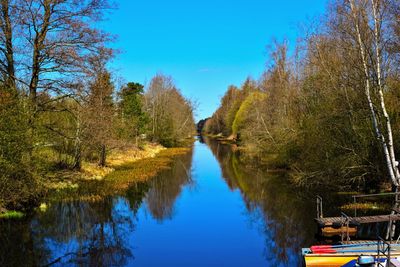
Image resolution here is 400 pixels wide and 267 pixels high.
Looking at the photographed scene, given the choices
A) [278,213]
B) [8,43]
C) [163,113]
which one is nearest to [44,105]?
[8,43]

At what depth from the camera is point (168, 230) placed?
48.1ft

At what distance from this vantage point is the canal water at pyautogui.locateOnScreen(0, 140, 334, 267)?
11359 mm

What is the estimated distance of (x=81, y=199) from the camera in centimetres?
1891

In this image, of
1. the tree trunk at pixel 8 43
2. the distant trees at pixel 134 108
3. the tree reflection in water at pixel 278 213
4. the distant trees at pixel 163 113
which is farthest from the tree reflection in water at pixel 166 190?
the distant trees at pixel 163 113

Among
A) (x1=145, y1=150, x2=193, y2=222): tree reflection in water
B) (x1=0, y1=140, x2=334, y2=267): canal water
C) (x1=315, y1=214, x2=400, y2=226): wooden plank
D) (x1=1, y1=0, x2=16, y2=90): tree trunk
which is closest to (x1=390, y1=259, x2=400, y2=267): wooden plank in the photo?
(x1=0, y1=140, x2=334, y2=267): canal water

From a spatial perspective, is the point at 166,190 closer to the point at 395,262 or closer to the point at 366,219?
the point at 366,219

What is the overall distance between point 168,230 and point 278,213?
18.0 ft

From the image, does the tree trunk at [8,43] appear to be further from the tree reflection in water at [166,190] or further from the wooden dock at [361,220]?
the wooden dock at [361,220]

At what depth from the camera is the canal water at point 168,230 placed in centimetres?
1136

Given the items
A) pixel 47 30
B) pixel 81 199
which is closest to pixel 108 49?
pixel 47 30

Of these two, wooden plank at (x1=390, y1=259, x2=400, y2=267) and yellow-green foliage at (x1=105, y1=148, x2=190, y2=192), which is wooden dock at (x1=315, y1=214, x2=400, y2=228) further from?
yellow-green foliage at (x1=105, y1=148, x2=190, y2=192)

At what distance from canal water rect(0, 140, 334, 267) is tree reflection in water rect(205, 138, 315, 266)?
35 mm

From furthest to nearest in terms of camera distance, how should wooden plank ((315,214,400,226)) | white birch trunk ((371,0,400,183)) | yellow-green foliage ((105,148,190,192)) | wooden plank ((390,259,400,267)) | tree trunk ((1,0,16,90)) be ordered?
1. yellow-green foliage ((105,148,190,192))
2. tree trunk ((1,0,16,90))
3. white birch trunk ((371,0,400,183))
4. wooden plank ((315,214,400,226))
5. wooden plank ((390,259,400,267))

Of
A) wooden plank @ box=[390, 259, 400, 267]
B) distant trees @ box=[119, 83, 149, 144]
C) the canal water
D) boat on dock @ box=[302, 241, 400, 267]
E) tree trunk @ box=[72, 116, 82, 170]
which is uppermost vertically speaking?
distant trees @ box=[119, 83, 149, 144]
